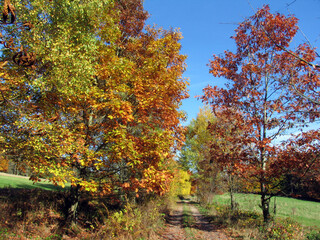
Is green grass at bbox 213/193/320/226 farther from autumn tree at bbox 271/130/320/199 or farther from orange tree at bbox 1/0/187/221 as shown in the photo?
orange tree at bbox 1/0/187/221

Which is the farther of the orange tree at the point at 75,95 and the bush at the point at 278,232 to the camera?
the bush at the point at 278,232

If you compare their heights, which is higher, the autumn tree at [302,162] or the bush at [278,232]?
the autumn tree at [302,162]

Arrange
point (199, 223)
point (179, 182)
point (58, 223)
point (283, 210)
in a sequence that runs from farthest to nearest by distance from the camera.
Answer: point (283, 210)
point (179, 182)
point (199, 223)
point (58, 223)

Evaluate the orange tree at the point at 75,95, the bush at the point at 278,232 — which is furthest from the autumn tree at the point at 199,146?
the orange tree at the point at 75,95

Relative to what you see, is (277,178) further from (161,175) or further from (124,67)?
(124,67)

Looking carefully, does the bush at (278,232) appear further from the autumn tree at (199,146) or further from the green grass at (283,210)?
the autumn tree at (199,146)

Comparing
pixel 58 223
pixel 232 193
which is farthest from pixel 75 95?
pixel 232 193

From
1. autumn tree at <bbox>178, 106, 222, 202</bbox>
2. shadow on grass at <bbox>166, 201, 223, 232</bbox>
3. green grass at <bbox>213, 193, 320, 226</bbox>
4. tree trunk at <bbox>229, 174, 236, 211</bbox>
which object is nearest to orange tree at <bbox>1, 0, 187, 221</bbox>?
shadow on grass at <bbox>166, 201, 223, 232</bbox>

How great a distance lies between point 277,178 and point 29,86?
8.58 m

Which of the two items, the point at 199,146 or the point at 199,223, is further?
the point at 199,146

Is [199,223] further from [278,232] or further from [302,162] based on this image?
[302,162]

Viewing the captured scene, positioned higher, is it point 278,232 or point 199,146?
point 199,146

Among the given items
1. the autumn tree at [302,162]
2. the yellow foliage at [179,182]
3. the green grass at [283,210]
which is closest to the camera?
the autumn tree at [302,162]

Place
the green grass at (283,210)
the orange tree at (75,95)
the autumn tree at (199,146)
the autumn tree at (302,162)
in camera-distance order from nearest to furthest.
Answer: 1. the orange tree at (75,95)
2. the autumn tree at (302,162)
3. the green grass at (283,210)
4. the autumn tree at (199,146)
